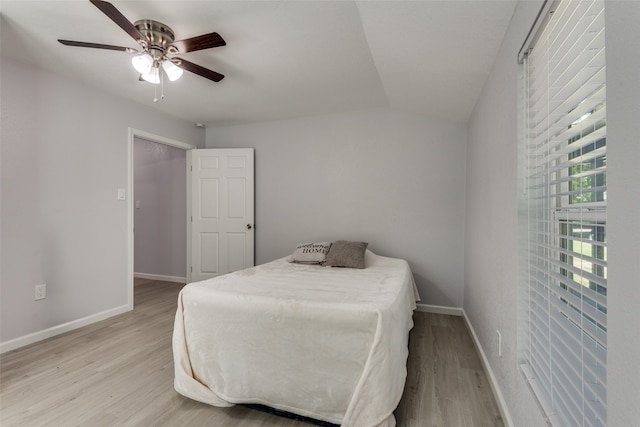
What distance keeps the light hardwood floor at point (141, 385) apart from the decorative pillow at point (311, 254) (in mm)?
1183

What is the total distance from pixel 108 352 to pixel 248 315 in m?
1.58

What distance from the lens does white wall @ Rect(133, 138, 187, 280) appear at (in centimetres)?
467

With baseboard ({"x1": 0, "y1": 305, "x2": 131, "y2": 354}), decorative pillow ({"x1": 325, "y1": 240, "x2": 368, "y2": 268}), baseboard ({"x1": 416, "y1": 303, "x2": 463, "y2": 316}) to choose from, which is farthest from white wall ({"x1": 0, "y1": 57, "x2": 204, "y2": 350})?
baseboard ({"x1": 416, "y1": 303, "x2": 463, "y2": 316})

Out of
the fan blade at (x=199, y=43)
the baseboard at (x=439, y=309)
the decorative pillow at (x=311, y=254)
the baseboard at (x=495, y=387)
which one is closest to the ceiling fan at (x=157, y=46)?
the fan blade at (x=199, y=43)

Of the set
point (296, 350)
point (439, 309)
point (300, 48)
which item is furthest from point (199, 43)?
point (439, 309)

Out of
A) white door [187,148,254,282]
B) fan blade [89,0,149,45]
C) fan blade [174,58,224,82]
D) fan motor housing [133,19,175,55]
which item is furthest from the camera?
white door [187,148,254,282]

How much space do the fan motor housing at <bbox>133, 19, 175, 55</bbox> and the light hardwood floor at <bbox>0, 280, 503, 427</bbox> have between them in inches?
89.5

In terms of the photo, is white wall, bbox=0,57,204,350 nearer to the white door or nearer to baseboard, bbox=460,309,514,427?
the white door

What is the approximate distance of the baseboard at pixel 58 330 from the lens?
7.89 ft

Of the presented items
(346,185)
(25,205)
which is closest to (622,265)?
(346,185)

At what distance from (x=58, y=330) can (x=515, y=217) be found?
12.5 ft

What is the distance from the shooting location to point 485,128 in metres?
2.27

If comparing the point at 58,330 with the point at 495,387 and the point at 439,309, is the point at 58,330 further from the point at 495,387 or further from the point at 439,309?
the point at 439,309

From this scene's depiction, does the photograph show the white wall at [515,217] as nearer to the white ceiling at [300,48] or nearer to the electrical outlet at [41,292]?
the white ceiling at [300,48]
